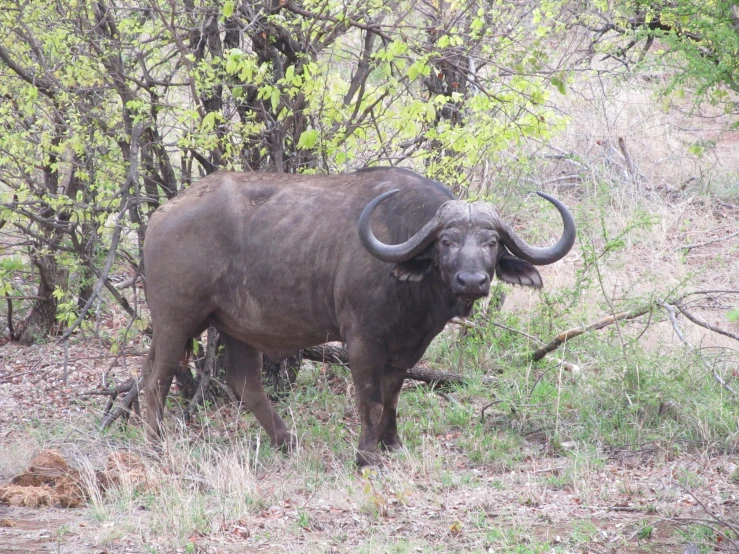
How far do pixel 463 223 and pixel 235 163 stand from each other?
268 cm

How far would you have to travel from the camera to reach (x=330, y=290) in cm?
636

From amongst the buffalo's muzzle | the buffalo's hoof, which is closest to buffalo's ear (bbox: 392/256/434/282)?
the buffalo's muzzle

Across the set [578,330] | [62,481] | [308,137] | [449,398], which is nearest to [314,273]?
[308,137]

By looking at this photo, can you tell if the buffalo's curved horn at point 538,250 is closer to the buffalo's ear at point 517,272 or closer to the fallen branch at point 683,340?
the buffalo's ear at point 517,272

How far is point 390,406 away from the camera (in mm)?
6449

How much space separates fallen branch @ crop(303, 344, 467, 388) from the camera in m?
7.76

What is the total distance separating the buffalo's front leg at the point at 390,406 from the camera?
643 cm

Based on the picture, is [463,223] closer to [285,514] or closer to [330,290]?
[330,290]

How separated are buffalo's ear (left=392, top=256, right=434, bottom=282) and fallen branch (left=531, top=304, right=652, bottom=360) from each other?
195 centimetres

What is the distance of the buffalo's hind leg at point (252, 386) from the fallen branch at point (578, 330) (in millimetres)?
2301

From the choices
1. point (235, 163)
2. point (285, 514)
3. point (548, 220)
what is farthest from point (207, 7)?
point (548, 220)

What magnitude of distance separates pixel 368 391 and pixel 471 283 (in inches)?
52.2

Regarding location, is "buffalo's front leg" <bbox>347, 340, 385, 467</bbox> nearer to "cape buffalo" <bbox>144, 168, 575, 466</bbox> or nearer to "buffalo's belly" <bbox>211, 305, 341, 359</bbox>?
"cape buffalo" <bbox>144, 168, 575, 466</bbox>

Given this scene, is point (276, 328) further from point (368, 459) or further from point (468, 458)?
point (468, 458)
